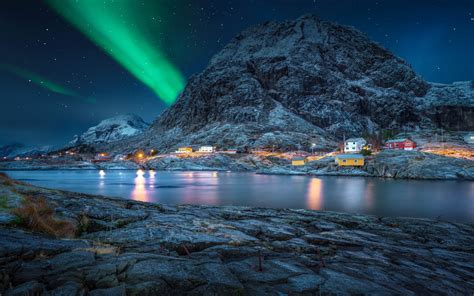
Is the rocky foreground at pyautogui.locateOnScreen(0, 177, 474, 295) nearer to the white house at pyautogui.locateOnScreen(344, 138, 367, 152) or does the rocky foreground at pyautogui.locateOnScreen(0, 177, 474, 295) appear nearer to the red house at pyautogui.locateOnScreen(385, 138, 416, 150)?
the white house at pyautogui.locateOnScreen(344, 138, 367, 152)

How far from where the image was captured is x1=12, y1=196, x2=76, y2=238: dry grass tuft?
35.9 ft

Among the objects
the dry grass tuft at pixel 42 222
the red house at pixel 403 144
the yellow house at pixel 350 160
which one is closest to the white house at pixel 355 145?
the red house at pixel 403 144

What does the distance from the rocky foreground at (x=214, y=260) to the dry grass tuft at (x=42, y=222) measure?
449 mm

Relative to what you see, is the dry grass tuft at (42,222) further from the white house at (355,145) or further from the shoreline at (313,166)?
the white house at (355,145)

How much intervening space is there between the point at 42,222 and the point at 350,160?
10165 centimetres

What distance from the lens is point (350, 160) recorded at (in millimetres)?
97562

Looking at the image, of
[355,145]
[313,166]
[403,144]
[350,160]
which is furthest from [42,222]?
[403,144]

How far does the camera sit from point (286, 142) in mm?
165250

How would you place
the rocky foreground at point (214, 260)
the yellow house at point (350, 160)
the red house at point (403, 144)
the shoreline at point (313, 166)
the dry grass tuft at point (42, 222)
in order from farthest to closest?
the red house at point (403, 144) → the yellow house at point (350, 160) → the shoreline at point (313, 166) → the dry grass tuft at point (42, 222) → the rocky foreground at point (214, 260)

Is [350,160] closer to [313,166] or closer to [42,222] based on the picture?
[313,166]

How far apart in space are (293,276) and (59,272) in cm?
672

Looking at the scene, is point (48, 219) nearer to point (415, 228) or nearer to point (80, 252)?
point (80, 252)

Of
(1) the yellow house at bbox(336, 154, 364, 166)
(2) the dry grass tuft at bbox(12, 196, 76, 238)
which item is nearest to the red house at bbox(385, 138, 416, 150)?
(1) the yellow house at bbox(336, 154, 364, 166)

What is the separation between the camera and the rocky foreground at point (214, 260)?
6469 millimetres
